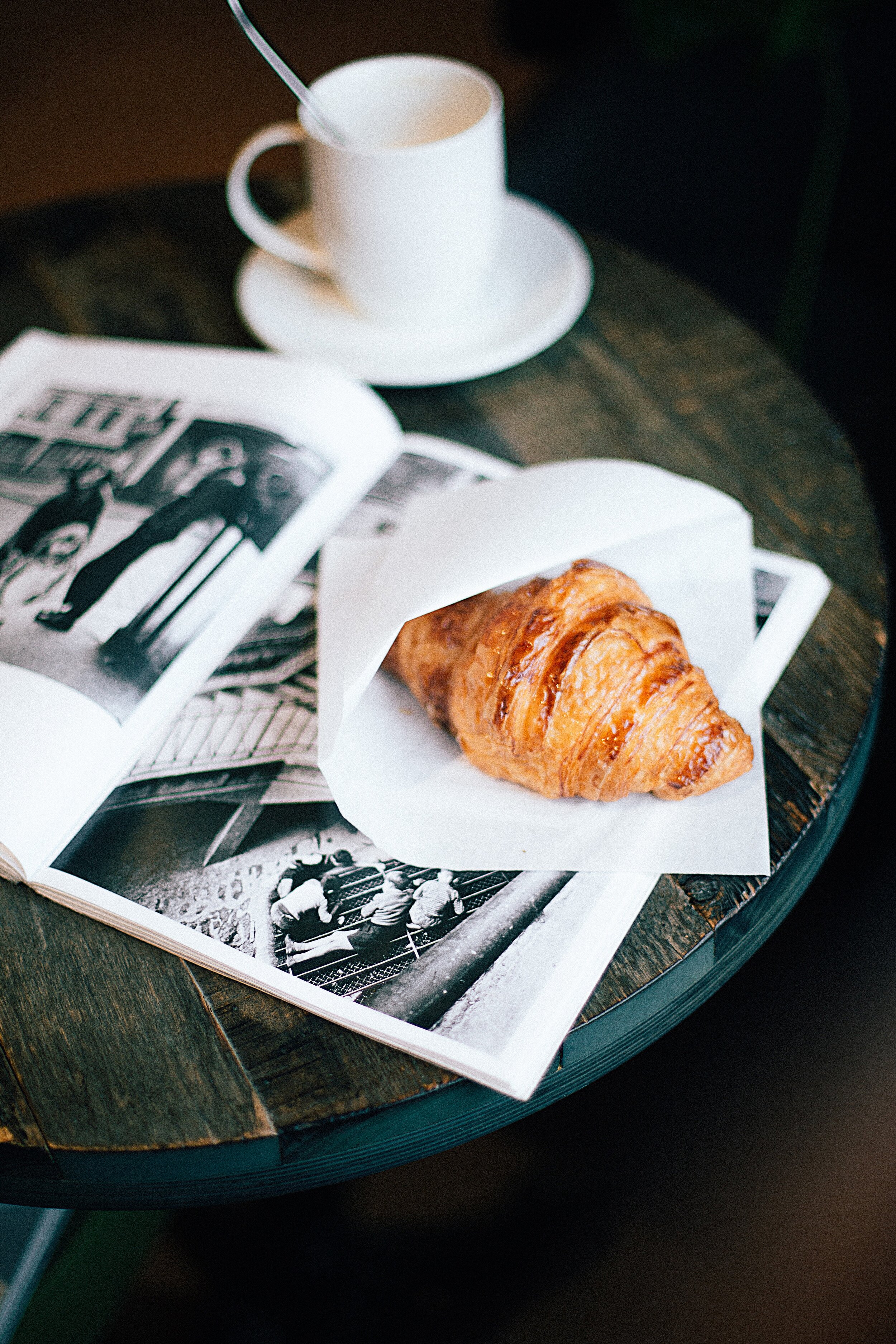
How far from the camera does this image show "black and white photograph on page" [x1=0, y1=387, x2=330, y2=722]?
0.58 meters

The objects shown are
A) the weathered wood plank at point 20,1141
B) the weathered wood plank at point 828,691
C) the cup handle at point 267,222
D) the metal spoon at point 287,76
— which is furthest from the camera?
the cup handle at point 267,222

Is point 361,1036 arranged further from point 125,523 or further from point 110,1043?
point 125,523

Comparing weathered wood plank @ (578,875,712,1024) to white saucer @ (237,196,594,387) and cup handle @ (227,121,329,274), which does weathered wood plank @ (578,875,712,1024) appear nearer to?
white saucer @ (237,196,594,387)

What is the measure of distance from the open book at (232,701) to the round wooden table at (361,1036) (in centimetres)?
1

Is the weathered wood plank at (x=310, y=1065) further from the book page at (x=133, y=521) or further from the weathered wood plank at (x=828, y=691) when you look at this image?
the weathered wood plank at (x=828, y=691)

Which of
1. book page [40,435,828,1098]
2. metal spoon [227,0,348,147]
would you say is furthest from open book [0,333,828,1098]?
metal spoon [227,0,348,147]

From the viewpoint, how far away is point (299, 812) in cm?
52

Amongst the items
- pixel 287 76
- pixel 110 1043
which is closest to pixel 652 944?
pixel 110 1043

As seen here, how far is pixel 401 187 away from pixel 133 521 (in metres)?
0.29

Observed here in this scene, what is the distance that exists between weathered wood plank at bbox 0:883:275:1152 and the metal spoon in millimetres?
526

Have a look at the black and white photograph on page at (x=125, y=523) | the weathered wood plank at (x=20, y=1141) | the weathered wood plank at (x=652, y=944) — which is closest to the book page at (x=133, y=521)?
the black and white photograph on page at (x=125, y=523)

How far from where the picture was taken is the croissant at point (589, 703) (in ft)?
1.62

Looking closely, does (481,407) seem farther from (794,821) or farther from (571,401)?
(794,821)

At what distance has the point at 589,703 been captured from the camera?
0.50 metres
